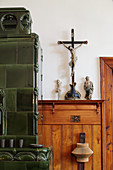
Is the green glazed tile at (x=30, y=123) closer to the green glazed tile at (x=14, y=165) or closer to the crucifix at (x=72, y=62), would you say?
the green glazed tile at (x=14, y=165)

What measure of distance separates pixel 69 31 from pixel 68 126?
124cm

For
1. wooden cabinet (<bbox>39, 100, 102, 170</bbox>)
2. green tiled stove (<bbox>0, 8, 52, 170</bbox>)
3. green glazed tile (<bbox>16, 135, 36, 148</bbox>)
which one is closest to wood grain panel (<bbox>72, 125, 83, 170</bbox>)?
wooden cabinet (<bbox>39, 100, 102, 170</bbox>)

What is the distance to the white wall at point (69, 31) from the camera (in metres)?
3.62

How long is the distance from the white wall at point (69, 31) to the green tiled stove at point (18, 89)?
0.63 meters

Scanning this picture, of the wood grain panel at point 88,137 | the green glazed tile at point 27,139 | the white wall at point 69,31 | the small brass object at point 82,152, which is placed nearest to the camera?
the green glazed tile at point 27,139

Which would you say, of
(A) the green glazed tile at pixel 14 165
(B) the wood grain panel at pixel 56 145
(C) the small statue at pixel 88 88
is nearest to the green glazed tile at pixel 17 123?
(A) the green glazed tile at pixel 14 165

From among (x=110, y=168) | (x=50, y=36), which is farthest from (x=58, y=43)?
(x=110, y=168)

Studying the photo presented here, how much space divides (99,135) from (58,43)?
49.7 inches

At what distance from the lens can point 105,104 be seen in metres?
3.61

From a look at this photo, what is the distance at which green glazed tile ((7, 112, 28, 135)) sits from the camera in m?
2.96

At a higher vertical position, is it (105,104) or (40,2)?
(40,2)

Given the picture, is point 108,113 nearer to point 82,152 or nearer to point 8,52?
point 82,152

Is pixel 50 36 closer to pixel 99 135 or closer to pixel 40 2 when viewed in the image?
pixel 40 2

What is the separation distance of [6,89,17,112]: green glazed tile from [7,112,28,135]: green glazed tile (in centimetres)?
5
